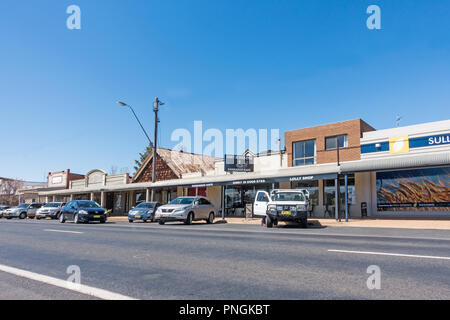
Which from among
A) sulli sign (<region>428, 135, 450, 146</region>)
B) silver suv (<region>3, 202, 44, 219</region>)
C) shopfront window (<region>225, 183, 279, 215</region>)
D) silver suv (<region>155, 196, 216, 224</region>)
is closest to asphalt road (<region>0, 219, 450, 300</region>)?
silver suv (<region>155, 196, 216, 224</region>)

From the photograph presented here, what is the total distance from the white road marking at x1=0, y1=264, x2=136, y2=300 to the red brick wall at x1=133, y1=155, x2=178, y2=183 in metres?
27.8

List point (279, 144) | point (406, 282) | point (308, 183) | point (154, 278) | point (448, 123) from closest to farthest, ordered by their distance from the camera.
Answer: point (406, 282), point (154, 278), point (448, 123), point (308, 183), point (279, 144)

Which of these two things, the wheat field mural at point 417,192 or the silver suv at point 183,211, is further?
the wheat field mural at point 417,192

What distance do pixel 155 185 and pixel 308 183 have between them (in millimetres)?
12431

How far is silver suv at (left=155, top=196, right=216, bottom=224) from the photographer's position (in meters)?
17.2

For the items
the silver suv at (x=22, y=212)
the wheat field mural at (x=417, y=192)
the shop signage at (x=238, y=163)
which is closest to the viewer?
the wheat field mural at (x=417, y=192)

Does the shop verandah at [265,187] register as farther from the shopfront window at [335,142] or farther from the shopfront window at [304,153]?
the shopfront window at [335,142]

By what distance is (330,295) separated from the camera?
377 centimetres

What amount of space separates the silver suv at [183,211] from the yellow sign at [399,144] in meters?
12.5

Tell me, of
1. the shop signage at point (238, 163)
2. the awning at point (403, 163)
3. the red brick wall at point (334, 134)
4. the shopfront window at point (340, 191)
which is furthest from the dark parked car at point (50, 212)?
the awning at point (403, 163)

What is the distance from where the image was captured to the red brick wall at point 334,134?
73.3ft
